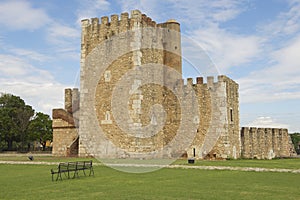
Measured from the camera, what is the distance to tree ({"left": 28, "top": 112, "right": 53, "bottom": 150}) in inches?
1943

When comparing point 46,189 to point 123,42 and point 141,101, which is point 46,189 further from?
point 123,42

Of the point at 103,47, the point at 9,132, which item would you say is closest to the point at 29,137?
the point at 9,132

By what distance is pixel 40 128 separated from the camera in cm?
5144

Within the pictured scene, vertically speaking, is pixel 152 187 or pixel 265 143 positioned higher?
pixel 265 143

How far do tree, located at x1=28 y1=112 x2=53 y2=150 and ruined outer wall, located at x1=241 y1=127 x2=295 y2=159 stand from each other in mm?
32227

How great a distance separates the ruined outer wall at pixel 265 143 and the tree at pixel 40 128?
106 feet

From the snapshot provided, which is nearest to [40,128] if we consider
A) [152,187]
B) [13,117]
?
[13,117]

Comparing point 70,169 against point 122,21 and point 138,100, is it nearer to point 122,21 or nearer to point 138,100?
point 138,100

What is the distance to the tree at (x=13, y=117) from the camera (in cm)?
4772

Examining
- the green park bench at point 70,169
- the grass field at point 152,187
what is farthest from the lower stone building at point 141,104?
the grass field at point 152,187

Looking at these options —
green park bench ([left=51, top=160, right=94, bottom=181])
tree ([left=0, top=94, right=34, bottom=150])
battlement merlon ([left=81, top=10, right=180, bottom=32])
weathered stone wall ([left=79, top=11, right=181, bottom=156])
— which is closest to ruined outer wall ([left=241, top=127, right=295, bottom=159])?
weathered stone wall ([left=79, top=11, right=181, bottom=156])

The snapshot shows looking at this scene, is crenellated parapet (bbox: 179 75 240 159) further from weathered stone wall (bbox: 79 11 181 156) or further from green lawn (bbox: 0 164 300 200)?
green lawn (bbox: 0 164 300 200)

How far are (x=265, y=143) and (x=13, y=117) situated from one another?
115ft

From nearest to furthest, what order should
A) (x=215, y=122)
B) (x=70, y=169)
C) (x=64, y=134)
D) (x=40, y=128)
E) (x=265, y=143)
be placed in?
(x=70, y=169), (x=215, y=122), (x=64, y=134), (x=265, y=143), (x=40, y=128)
